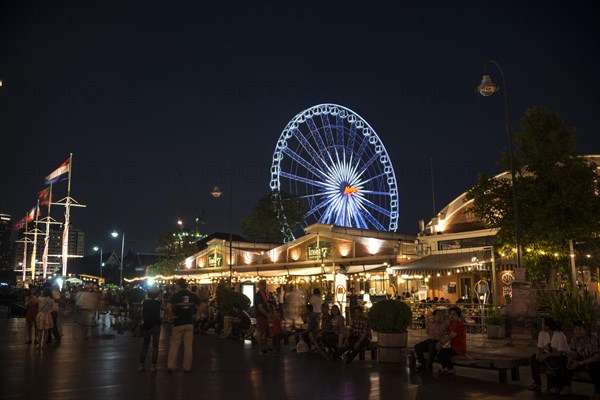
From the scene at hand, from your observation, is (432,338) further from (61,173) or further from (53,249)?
(53,249)

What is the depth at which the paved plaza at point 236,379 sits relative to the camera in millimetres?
9055

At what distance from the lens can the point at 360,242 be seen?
125 feet

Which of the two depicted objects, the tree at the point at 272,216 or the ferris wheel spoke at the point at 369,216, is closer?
the ferris wheel spoke at the point at 369,216

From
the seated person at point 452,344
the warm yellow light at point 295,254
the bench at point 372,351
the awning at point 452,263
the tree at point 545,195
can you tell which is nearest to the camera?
the seated person at point 452,344

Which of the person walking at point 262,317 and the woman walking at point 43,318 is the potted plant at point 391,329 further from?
the woman walking at point 43,318

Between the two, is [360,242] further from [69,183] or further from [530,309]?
[69,183]

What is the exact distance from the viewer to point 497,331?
19.2m

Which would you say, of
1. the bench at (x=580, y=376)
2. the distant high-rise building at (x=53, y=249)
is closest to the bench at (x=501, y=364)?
the bench at (x=580, y=376)

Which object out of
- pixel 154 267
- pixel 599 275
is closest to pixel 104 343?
pixel 599 275

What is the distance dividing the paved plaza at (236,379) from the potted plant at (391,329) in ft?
1.27

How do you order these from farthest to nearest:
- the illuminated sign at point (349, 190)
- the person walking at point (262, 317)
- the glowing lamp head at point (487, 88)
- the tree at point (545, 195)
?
the illuminated sign at point (349, 190)
the tree at point (545, 195)
the glowing lamp head at point (487, 88)
the person walking at point (262, 317)

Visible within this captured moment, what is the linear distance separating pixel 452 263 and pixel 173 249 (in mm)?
38225

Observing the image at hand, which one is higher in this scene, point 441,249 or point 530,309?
point 441,249

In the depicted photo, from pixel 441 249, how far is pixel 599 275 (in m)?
8.26
